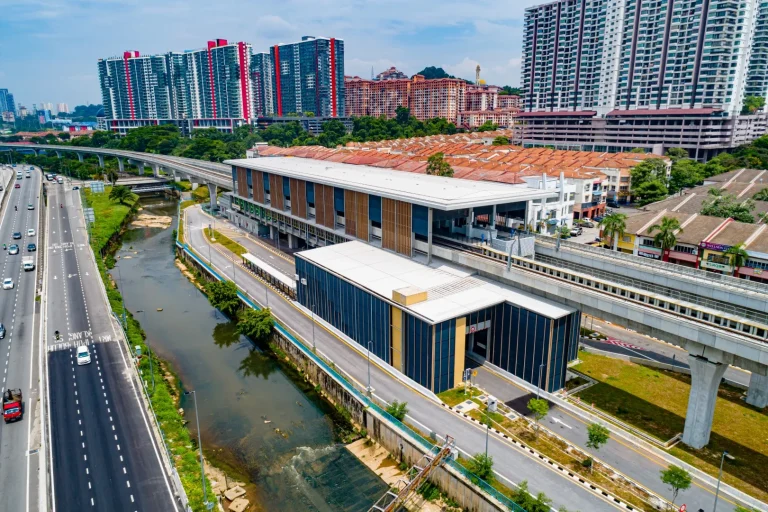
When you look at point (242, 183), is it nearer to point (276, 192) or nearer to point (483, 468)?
point (276, 192)

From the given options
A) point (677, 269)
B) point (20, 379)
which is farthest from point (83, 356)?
point (677, 269)

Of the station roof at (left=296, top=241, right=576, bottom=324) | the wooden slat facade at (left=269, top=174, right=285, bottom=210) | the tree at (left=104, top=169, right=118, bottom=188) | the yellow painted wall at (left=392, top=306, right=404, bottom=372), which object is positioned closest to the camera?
the station roof at (left=296, top=241, right=576, bottom=324)

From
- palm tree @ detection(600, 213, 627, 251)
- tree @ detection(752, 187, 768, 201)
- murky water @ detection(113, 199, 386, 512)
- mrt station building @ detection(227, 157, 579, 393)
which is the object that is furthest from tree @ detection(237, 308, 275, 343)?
tree @ detection(752, 187, 768, 201)

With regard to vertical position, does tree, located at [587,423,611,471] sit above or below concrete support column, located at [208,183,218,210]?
below

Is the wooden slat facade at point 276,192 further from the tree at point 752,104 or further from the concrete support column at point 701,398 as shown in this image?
the tree at point 752,104

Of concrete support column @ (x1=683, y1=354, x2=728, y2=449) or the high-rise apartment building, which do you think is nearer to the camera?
concrete support column @ (x1=683, y1=354, x2=728, y2=449)

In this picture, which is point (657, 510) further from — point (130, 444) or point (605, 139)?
point (605, 139)

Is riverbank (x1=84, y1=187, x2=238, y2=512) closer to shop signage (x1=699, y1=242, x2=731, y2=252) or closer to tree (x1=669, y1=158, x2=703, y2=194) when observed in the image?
shop signage (x1=699, y1=242, x2=731, y2=252)
